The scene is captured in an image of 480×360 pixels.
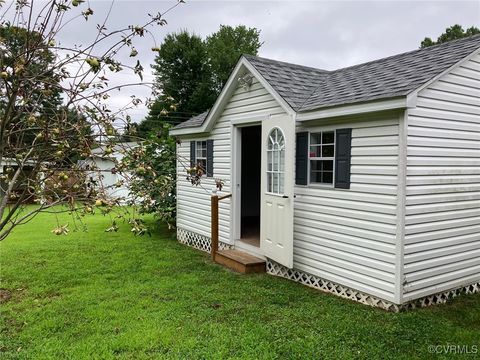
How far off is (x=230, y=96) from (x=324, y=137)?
8.57 ft

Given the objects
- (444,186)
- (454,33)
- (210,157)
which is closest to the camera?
(444,186)

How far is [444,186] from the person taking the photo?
4.71 metres

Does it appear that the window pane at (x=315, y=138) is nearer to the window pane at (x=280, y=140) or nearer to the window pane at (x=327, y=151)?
the window pane at (x=327, y=151)

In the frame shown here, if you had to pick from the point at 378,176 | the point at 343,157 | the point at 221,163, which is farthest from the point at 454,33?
the point at 378,176

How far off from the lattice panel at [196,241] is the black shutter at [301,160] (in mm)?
2423

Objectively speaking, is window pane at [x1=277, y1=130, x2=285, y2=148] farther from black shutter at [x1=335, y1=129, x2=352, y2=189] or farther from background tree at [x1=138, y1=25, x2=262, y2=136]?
background tree at [x1=138, y1=25, x2=262, y2=136]

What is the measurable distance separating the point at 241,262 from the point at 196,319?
80.4 inches

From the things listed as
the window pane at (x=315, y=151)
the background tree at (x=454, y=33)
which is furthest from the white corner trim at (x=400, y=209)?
the background tree at (x=454, y=33)

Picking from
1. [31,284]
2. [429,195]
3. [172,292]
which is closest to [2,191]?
[172,292]

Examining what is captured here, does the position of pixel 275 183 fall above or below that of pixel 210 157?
below

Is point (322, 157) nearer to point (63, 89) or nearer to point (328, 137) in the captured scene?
point (328, 137)

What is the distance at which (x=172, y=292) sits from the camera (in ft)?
17.2

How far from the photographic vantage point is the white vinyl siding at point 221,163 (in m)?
6.49

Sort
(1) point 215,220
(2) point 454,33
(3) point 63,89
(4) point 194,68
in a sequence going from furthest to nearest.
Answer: (4) point 194,68 → (2) point 454,33 → (1) point 215,220 → (3) point 63,89
